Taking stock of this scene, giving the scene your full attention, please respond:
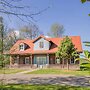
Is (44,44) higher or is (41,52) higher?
(44,44)

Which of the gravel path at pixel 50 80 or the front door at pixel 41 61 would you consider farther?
the front door at pixel 41 61

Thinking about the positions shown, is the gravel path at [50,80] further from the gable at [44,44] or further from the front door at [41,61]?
the gable at [44,44]

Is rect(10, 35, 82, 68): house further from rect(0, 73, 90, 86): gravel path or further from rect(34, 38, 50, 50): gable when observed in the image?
rect(0, 73, 90, 86): gravel path

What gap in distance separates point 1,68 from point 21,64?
3694cm

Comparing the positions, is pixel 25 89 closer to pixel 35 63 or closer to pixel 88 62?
pixel 88 62

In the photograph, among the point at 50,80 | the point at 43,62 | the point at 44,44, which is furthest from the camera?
the point at 43,62

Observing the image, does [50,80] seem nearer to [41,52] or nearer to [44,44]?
[41,52]

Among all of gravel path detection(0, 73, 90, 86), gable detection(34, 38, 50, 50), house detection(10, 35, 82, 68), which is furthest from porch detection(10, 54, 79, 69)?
gravel path detection(0, 73, 90, 86)

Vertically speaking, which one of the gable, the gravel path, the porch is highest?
the gable

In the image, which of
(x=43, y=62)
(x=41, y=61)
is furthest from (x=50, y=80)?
(x=41, y=61)

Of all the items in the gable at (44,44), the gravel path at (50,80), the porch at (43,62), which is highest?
the gable at (44,44)

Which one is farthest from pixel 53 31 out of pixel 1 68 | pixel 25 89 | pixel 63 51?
pixel 1 68

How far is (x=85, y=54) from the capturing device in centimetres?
280

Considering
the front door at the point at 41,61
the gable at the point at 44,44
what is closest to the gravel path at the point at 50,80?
the front door at the point at 41,61
